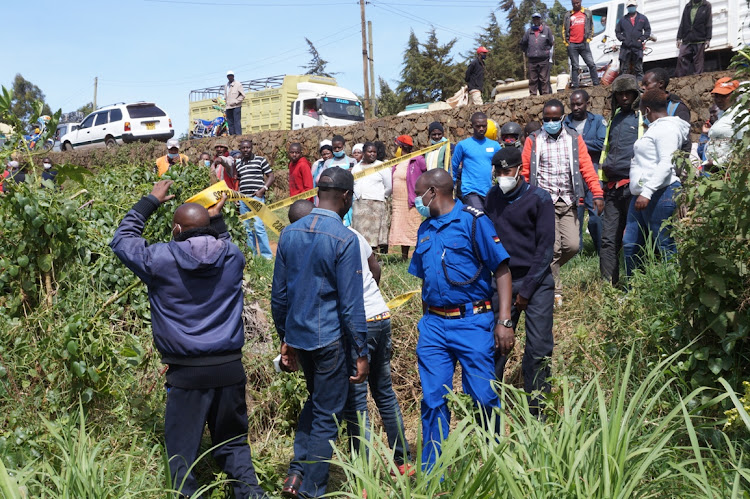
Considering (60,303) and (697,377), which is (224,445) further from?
(697,377)

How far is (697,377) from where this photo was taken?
4.06 m

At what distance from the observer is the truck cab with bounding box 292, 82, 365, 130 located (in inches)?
906

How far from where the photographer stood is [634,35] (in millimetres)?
12984

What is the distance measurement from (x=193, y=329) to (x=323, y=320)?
0.70 m

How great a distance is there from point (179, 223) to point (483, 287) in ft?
5.86

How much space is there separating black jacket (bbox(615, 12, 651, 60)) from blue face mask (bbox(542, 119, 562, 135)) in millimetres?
7601

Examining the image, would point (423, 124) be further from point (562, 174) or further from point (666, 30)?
point (562, 174)

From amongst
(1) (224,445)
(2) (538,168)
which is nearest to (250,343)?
(1) (224,445)

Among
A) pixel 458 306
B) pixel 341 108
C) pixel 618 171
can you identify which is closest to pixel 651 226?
pixel 618 171

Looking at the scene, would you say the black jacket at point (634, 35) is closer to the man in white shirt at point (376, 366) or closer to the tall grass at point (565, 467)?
the man in white shirt at point (376, 366)

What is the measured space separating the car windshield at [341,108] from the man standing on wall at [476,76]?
23.9 ft

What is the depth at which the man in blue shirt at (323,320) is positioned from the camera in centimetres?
393

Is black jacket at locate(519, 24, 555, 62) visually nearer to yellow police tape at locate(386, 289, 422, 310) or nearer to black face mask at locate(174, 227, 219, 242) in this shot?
yellow police tape at locate(386, 289, 422, 310)

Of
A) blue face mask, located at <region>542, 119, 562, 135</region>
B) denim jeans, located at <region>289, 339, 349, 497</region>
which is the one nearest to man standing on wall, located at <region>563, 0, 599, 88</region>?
blue face mask, located at <region>542, 119, 562, 135</region>
